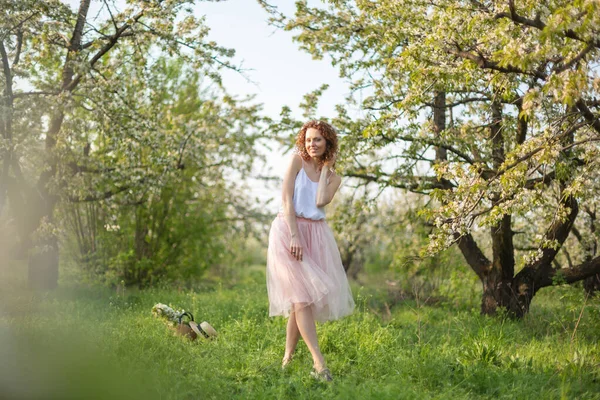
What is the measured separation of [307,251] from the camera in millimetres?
4891

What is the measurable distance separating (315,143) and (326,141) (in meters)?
0.13

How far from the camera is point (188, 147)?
10.9m

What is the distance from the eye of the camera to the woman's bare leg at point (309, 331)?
4645mm

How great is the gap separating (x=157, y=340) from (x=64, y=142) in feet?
16.2

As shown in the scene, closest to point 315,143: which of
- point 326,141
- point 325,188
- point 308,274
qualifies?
point 326,141

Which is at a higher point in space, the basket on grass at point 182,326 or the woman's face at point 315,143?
the woman's face at point 315,143

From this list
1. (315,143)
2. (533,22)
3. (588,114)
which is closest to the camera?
(533,22)

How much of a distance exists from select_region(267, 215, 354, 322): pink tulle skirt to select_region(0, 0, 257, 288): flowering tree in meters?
4.46

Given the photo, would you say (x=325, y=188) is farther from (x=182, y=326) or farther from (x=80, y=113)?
(x=80, y=113)

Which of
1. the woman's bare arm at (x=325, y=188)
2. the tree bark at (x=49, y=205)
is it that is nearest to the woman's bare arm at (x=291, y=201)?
the woman's bare arm at (x=325, y=188)

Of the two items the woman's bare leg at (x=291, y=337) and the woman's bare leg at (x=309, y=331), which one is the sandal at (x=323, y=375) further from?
the woman's bare leg at (x=291, y=337)

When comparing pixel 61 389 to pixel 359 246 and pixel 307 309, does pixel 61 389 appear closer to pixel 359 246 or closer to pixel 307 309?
pixel 307 309

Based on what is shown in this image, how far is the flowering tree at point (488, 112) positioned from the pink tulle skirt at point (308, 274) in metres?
1.15

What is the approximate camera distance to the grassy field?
3.97 m
